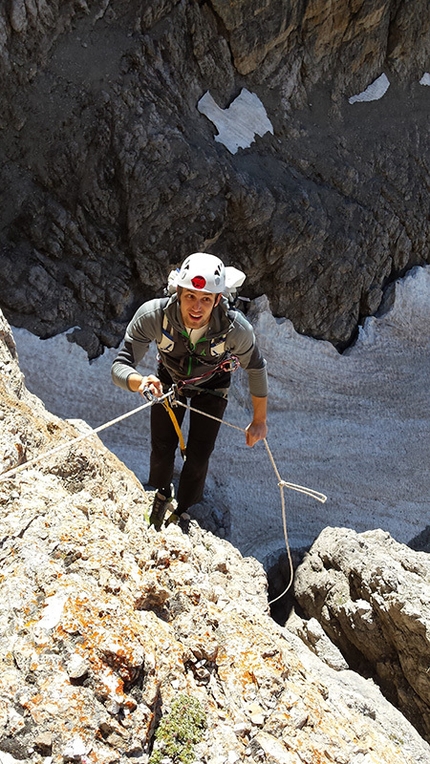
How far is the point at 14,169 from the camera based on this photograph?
8.48 m

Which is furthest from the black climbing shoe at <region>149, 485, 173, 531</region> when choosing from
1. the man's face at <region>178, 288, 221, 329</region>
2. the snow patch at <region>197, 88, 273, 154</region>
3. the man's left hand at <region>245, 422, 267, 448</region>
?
the snow patch at <region>197, 88, 273, 154</region>

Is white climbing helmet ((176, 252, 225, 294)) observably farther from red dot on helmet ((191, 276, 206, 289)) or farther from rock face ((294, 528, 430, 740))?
rock face ((294, 528, 430, 740))

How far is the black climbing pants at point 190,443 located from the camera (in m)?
4.35

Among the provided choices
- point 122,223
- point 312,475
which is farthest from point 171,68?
point 312,475

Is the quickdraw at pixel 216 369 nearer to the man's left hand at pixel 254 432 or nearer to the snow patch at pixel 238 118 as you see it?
the man's left hand at pixel 254 432

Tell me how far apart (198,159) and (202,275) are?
6346mm

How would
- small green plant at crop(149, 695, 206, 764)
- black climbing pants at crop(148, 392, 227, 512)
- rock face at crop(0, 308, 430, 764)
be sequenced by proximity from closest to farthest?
rock face at crop(0, 308, 430, 764)
small green plant at crop(149, 695, 206, 764)
black climbing pants at crop(148, 392, 227, 512)

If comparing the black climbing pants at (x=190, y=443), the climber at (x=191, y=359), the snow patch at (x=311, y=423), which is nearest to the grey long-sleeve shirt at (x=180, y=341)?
the climber at (x=191, y=359)

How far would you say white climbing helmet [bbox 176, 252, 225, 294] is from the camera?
11.3ft

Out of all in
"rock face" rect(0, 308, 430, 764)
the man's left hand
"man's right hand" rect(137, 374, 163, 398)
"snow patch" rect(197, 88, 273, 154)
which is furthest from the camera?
"snow patch" rect(197, 88, 273, 154)

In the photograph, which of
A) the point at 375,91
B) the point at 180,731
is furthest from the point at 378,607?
the point at 375,91

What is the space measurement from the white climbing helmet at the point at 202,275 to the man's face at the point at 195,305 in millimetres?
47

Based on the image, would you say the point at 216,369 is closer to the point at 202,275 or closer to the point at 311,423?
the point at 202,275

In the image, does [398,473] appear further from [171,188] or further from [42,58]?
[42,58]
